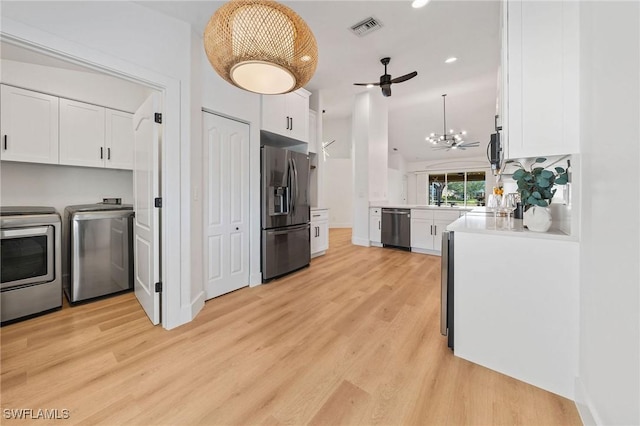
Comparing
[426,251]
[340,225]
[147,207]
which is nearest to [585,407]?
[147,207]

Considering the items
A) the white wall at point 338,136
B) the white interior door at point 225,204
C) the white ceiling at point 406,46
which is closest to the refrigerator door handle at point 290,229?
the white interior door at point 225,204

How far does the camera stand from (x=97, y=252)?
262 centimetres

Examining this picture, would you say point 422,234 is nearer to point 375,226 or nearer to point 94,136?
point 375,226

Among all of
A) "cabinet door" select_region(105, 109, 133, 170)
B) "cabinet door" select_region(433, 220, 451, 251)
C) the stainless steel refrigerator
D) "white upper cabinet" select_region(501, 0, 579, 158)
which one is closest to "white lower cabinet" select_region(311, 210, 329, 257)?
the stainless steel refrigerator

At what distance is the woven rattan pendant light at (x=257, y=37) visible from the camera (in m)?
1.13

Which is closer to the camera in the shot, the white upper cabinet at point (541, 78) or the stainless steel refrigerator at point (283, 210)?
the white upper cabinet at point (541, 78)

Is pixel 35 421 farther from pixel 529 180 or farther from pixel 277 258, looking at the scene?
pixel 529 180

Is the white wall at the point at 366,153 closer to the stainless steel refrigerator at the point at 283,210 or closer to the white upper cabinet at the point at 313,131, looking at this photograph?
the white upper cabinet at the point at 313,131

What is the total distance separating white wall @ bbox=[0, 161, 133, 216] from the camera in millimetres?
2646

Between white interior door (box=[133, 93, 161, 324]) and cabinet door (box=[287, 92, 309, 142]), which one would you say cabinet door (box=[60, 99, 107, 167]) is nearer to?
white interior door (box=[133, 93, 161, 324])

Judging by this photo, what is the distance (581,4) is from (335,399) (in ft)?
7.98

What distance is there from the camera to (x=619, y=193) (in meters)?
0.90

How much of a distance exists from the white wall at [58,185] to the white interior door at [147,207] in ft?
3.84

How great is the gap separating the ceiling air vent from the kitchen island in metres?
2.64
